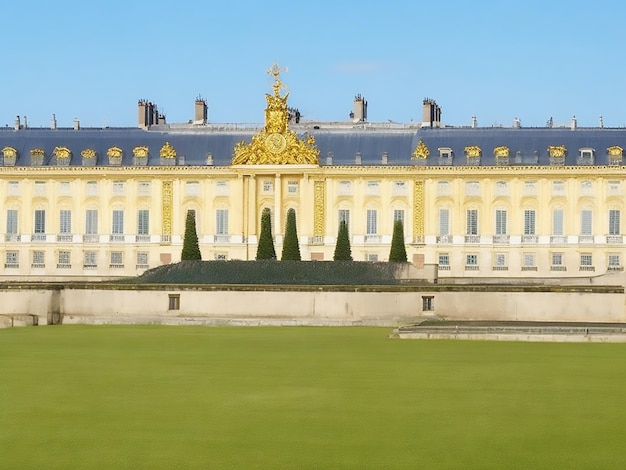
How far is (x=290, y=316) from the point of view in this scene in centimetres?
5350

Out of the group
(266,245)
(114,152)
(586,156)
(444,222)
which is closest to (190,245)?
(266,245)

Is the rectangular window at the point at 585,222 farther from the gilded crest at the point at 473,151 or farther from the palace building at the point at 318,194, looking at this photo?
the gilded crest at the point at 473,151

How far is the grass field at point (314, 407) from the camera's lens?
20.2 metres

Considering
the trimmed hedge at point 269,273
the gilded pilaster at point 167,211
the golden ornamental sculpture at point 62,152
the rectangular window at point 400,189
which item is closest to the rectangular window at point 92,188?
the golden ornamental sculpture at point 62,152

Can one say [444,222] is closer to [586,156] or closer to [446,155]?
[446,155]

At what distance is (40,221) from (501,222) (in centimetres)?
2961

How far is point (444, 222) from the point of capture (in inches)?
3787

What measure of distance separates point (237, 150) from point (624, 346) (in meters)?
59.3

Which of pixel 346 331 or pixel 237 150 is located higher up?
pixel 237 150

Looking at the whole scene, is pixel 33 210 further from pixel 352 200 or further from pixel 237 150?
pixel 352 200

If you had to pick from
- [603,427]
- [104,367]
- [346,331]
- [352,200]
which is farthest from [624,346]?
[352,200]

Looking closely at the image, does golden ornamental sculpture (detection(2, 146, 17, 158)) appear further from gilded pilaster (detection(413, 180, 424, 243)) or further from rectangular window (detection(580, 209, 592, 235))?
rectangular window (detection(580, 209, 592, 235))

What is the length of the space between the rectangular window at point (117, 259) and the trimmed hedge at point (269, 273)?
120ft

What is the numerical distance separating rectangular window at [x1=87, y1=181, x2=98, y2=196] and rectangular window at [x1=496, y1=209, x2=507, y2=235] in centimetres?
2581
